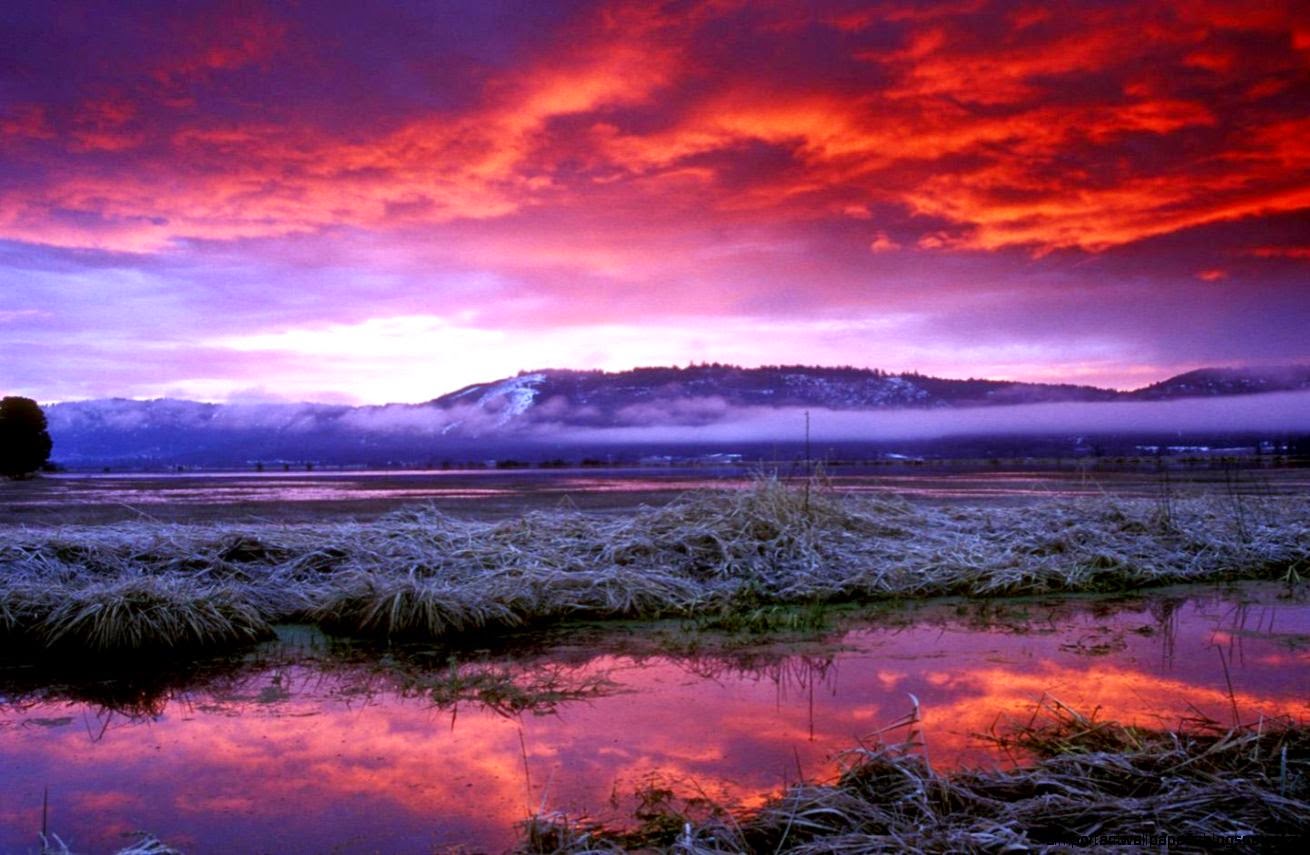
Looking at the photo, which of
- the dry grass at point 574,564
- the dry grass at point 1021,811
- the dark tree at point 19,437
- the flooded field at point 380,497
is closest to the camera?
the dry grass at point 1021,811

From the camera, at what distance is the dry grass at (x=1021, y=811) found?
3.16 m

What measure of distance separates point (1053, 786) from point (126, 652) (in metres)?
7.00

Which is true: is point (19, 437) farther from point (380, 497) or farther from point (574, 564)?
point (574, 564)

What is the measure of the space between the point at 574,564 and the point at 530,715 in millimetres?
4553

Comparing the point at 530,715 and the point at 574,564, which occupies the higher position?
the point at 574,564

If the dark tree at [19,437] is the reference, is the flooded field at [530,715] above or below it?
below

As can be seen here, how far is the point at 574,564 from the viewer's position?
9.63m

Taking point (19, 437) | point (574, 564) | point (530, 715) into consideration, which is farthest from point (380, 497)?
point (19, 437)

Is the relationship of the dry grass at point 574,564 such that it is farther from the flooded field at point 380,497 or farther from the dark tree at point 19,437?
the dark tree at point 19,437

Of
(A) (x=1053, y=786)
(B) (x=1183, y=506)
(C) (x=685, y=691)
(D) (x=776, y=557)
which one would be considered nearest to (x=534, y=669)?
(C) (x=685, y=691)

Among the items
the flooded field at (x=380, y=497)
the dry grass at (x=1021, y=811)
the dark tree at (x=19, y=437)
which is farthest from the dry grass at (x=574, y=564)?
the dark tree at (x=19, y=437)

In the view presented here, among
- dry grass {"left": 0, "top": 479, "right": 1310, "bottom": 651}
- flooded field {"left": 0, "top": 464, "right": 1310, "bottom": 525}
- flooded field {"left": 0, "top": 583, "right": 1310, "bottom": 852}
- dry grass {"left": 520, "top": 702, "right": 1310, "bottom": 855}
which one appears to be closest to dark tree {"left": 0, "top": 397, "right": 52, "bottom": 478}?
flooded field {"left": 0, "top": 464, "right": 1310, "bottom": 525}

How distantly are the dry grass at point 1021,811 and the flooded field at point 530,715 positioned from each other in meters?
0.29

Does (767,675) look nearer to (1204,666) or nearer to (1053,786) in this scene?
(1053,786)
